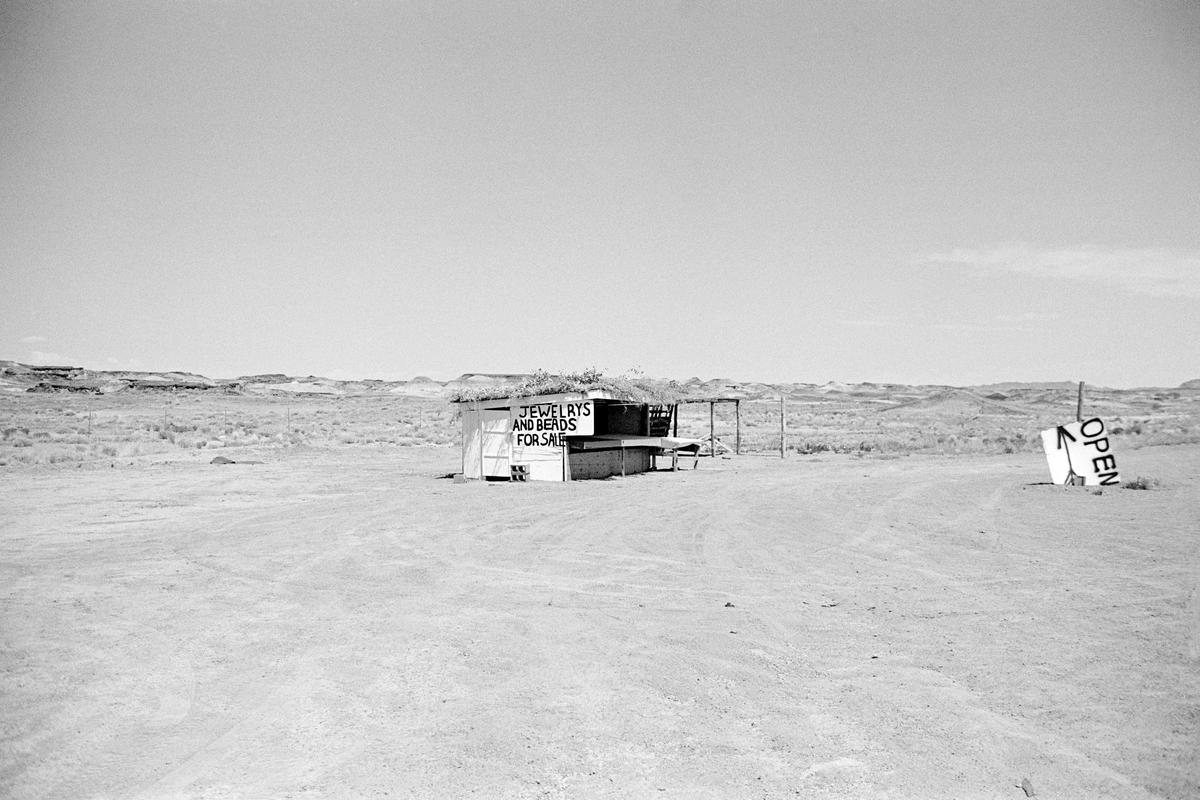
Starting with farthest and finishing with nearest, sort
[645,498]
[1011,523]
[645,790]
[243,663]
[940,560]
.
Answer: [645,498] → [1011,523] → [940,560] → [243,663] → [645,790]

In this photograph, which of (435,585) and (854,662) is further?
(435,585)

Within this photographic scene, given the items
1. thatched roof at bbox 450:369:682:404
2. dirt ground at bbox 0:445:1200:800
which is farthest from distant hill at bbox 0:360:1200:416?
dirt ground at bbox 0:445:1200:800

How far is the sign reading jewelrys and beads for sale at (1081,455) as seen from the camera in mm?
18797

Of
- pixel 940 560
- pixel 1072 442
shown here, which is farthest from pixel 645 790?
pixel 1072 442

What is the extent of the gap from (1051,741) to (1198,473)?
20306 mm

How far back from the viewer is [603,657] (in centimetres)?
675

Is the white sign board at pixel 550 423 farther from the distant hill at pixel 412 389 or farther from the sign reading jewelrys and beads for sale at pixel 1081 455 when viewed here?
the distant hill at pixel 412 389

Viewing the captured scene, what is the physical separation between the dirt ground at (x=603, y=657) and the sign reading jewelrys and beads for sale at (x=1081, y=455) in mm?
4379

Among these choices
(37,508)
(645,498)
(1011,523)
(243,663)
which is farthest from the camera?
(645,498)

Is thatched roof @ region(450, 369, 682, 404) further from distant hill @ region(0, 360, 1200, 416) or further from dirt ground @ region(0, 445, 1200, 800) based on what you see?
distant hill @ region(0, 360, 1200, 416)

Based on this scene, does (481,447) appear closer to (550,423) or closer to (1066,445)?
(550,423)

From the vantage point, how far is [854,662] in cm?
661

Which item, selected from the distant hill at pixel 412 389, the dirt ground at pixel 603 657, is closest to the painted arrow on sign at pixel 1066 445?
the dirt ground at pixel 603 657

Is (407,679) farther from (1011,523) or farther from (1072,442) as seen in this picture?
(1072,442)
